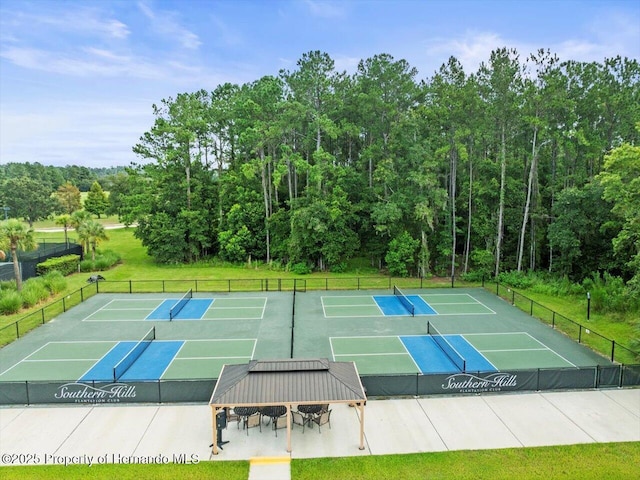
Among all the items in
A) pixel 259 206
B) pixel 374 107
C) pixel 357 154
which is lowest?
pixel 259 206

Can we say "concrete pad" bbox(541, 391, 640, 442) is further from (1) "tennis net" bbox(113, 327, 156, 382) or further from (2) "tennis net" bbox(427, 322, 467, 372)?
(1) "tennis net" bbox(113, 327, 156, 382)

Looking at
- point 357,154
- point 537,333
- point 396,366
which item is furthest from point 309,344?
point 357,154

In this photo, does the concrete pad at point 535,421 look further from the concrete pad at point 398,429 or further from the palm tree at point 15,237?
the palm tree at point 15,237

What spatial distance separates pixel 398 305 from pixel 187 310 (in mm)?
11950

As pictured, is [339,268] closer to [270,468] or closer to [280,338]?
[280,338]

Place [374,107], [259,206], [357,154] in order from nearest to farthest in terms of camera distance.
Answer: [374,107]
[259,206]
[357,154]

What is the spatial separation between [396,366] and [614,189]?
1286 cm

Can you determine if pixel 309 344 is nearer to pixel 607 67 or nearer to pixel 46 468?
pixel 46 468

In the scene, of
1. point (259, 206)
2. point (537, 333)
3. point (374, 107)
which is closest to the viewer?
point (537, 333)

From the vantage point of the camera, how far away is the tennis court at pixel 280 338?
58.1 feet

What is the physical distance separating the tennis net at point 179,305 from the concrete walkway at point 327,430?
10286 mm

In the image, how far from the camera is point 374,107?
34.6 metres

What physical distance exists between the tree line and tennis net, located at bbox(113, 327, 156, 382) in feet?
53.0

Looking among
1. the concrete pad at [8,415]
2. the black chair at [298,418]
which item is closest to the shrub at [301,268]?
the black chair at [298,418]
